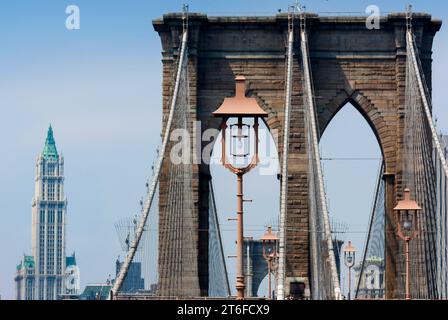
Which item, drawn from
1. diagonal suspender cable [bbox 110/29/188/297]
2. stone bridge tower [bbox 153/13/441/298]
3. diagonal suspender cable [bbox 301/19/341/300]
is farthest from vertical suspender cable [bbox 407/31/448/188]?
diagonal suspender cable [bbox 110/29/188/297]

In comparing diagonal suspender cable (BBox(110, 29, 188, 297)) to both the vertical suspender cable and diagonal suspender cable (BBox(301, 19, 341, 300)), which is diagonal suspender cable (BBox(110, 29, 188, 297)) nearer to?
diagonal suspender cable (BBox(301, 19, 341, 300))

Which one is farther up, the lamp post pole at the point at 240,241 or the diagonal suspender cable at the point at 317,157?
the diagonal suspender cable at the point at 317,157

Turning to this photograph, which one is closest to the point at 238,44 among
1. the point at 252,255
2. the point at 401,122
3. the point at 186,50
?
the point at 186,50

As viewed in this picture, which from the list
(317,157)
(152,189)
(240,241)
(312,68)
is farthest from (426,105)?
(240,241)

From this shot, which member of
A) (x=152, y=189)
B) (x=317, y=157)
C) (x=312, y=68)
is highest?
(x=312, y=68)

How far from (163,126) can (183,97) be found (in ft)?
5.18

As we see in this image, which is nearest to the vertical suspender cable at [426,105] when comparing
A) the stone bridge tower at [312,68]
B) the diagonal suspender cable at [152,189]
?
the stone bridge tower at [312,68]

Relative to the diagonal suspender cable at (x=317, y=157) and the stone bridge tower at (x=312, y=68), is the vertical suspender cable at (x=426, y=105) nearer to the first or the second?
the stone bridge tower at (x=312, y=68)

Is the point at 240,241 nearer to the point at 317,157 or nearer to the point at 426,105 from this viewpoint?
the point at 317,157

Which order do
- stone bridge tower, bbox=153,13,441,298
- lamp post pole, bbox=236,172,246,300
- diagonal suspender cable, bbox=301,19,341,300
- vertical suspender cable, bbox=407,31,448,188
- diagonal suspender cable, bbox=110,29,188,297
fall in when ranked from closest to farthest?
lamp post pole, bbox=236,172,246,300
diagonal suspender cable, bbox=110,29,188,297
diagonal suspender cable, bbox=301,19,341,300
vertical suspender cable, bbox=407,31,448,188
stone bridge tower, bbox=153,13,441,298

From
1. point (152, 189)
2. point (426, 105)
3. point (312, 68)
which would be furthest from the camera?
point (312, 68)

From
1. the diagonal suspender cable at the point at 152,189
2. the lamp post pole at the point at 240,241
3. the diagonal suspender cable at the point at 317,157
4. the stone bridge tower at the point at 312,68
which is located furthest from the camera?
the stone bridge tower at the point at 312,68

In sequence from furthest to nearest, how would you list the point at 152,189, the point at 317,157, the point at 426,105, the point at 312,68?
the point at 312,68
the point at 426,105
the point at 317,157
the point at 152,189

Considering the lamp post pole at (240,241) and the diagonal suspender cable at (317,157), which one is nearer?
the lamp post pole at (240,241)
